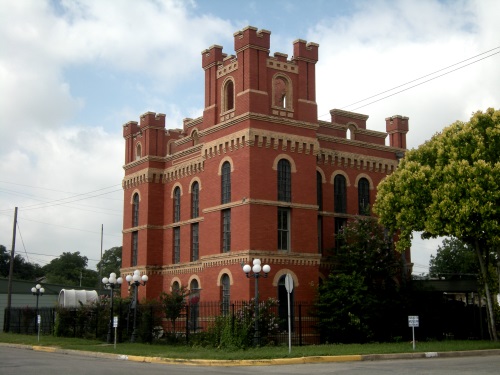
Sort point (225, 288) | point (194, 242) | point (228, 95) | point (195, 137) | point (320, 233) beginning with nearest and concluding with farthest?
1. point (225, 288)
2. point (228, 95)
3. point (320, 233)
4. point (194, 242)
5. point (195, 137)

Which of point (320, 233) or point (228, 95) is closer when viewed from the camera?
point (228, 95)

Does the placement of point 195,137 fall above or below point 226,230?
above

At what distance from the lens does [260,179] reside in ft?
107

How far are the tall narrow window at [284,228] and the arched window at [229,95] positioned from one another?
6.15 metres

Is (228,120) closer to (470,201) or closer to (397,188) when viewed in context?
(397,188)

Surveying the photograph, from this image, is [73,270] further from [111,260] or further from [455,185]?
[455,185]

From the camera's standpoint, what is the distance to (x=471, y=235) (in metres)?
29.2

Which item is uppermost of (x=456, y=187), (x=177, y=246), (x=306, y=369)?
(x=456, y=187)

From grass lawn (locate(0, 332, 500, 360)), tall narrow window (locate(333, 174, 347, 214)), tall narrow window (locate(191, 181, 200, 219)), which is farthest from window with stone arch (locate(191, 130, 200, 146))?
grass lawn (locate(0, 332, 500, 360))

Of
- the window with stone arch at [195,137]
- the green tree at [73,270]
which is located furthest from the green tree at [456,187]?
the green tree at [73,270]

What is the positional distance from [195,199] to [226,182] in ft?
17.6

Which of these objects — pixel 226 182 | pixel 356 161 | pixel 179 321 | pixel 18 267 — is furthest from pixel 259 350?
pixel 18 267

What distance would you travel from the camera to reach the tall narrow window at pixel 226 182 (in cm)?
3391

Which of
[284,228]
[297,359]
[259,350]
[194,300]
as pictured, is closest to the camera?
[297,359]
